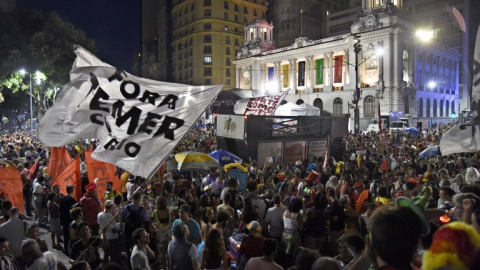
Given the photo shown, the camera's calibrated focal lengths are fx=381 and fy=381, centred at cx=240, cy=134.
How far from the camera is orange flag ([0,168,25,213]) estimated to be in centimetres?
865

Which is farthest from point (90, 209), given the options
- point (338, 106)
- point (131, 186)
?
point (338, 106)

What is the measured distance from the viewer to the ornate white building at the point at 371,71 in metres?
52.0

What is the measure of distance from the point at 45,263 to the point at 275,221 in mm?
3721

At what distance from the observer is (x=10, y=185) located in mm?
8750

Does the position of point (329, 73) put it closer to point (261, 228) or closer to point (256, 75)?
point (256, 75)

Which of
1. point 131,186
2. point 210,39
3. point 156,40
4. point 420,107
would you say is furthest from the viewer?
point 156,40

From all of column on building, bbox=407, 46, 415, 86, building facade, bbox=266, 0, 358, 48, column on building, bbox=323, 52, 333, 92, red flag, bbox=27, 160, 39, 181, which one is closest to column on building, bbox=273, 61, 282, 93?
column on building, bbox=323, 52, 333, 92

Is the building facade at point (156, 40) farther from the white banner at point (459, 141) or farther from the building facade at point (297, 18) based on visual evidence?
the white banner at point (459, 141)

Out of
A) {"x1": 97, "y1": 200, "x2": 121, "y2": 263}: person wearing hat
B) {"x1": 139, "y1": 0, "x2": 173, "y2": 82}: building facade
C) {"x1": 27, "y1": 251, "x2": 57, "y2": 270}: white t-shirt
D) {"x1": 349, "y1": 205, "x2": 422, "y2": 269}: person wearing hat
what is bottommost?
{"x1": 97, "y1": 200, "x2": 121, "y2": 263}: person wearing hat

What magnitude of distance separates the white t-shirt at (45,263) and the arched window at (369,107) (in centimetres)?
5327

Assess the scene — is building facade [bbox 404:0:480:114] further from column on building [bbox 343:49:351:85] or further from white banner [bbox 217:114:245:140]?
white banner [bbox 217:114:245:140]

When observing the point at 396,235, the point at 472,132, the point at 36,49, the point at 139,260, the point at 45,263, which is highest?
the point at 36,49

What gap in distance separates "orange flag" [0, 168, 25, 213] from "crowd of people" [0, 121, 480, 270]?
0.86m

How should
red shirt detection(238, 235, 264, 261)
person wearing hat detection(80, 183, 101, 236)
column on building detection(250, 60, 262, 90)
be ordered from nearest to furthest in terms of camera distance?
red shirt detection(238, 235, 264, 261) < person wearing hat detection(80, 183, 101, 236) < column on building detection(250, 60, 262, 90)
